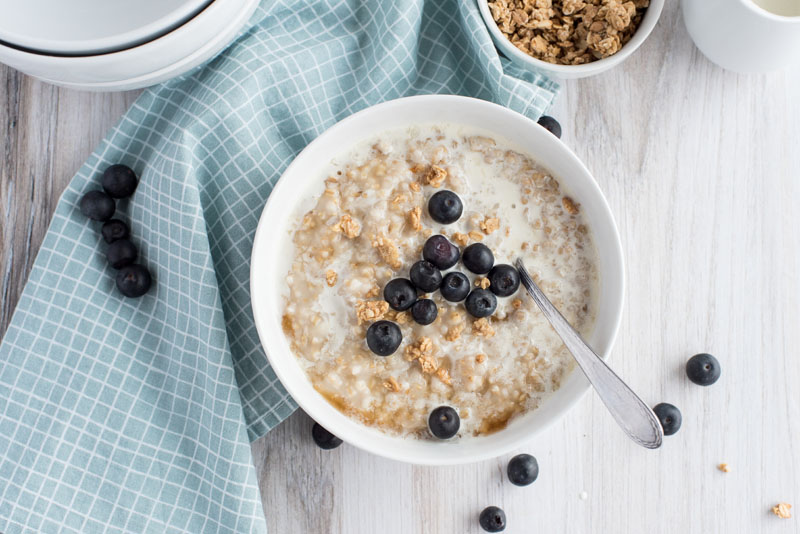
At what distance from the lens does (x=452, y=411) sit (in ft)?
4.28

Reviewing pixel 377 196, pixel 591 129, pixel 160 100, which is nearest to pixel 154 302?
pixel 160 100

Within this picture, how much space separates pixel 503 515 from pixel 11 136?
3.95ft

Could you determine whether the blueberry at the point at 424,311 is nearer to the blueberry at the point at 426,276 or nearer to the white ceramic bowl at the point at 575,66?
the blueberry at the point at 426,276

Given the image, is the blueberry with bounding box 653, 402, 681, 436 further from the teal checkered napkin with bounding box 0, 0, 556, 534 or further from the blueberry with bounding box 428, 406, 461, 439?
the teal checkered napkin with bounding box 0, 0, 556, 534

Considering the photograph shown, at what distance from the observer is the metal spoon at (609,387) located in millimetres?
1230

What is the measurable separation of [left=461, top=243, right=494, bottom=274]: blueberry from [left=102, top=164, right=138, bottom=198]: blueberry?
64cm

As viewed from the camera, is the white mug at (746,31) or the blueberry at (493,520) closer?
the white mug at (746,31)

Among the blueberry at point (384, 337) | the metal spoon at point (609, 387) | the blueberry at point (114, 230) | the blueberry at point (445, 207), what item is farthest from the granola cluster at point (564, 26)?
the blueberry at point (114, 230)

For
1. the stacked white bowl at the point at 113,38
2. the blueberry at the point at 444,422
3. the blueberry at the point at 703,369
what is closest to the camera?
the stacked white bowl at the point at 113,38

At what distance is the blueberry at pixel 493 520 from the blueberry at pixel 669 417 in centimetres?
36

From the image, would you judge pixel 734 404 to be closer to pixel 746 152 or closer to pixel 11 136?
pixel 746 152

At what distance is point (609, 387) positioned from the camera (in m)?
1.25

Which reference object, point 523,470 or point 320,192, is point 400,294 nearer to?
point 320,192

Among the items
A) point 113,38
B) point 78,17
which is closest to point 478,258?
point 113,38
